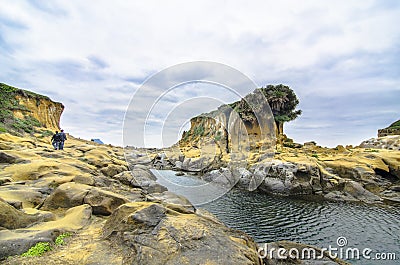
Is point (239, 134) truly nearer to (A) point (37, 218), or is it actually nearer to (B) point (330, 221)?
(B) point (330, 221)

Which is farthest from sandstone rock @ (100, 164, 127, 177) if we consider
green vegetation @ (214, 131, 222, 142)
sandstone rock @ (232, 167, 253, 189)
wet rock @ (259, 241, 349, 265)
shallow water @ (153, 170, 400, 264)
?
green vegetation @ (214, 131, 222, 142)

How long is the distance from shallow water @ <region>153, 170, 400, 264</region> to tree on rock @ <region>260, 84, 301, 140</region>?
28574 millimetres

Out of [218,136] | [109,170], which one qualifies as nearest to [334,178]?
[109,170]

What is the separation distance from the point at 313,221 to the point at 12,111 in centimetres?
5048

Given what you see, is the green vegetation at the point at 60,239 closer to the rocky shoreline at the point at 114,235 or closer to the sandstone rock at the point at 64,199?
the rocky shoreline at the point at 114,235

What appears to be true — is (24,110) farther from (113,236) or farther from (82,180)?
(113,236)

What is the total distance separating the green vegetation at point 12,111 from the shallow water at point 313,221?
3410 cm

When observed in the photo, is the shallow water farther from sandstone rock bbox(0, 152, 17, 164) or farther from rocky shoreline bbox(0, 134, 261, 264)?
sandstone rock bbox(0, 152, 17, 164)

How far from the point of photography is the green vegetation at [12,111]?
35094 mm

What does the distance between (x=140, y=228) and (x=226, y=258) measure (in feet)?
7.52

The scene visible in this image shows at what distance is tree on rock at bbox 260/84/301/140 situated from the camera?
47.3 m

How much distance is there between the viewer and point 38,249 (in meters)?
4.71

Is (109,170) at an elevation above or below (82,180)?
below

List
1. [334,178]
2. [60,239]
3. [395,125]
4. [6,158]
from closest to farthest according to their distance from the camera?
[60,239], [6,158], [334,178], [395,125]
